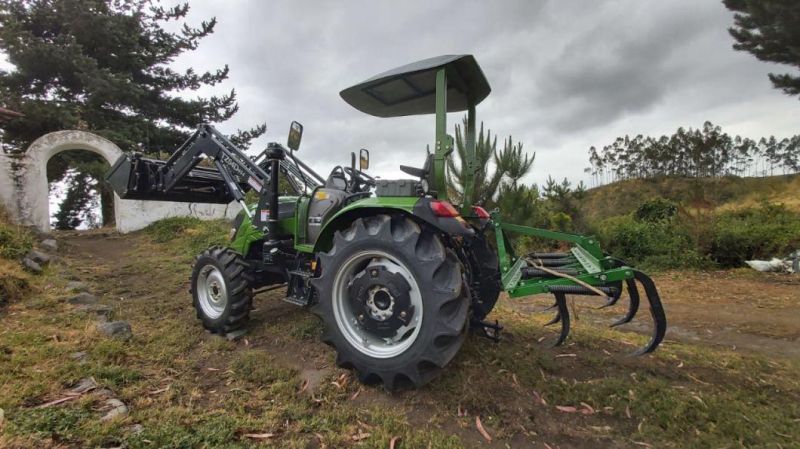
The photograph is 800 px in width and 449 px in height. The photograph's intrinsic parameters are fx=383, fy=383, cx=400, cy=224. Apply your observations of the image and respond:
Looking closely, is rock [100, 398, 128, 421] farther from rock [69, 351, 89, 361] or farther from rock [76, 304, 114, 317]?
rock [76, 304, 114, 317]

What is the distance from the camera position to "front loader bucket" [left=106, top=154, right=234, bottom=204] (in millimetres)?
4324

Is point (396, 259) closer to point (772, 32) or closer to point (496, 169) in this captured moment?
point (496, 169)

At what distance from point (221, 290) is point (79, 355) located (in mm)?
1151

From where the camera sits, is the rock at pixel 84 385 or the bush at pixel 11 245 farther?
the bush at pixel 11 245

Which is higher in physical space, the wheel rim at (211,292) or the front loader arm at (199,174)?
the front loader arm at (199,174)

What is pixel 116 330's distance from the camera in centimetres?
334

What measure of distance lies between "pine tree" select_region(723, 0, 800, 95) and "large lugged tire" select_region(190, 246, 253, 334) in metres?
12.9

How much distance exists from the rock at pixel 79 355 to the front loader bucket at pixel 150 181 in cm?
206

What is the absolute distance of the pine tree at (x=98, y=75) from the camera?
1114 cm

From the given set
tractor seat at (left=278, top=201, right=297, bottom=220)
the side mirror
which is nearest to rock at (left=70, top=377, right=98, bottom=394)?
tractor seat at (left=278, top=201, right=297, bottom=220)

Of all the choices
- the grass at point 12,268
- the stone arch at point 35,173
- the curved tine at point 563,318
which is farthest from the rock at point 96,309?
the stone arch at point 35,173

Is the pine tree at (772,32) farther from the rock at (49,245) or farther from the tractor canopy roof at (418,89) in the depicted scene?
the rock at (49,245)

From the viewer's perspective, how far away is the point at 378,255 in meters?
2.58

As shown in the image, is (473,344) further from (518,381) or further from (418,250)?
(418,250)
